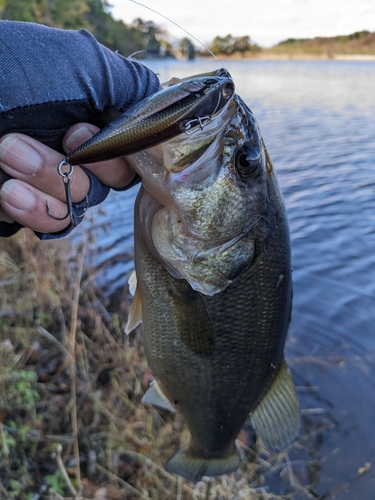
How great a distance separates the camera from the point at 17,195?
4.74ft

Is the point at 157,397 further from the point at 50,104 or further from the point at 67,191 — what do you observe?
the point at 50,104

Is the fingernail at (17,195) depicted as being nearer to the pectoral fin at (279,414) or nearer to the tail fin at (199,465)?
the pectoral fin at (279,414)

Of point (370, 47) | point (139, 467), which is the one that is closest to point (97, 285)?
point (139, 467)

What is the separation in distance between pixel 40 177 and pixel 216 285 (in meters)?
0.81

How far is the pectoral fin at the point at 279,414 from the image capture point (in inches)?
82.5

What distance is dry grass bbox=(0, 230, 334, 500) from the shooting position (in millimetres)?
3047

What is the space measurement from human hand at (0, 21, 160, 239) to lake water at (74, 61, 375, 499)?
1.72 ft

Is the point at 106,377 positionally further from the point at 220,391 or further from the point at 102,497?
the point at 220,391

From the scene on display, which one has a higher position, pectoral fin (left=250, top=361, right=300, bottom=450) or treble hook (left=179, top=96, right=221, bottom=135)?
treble hook (left=179, top=96, right=221, bottom=135)

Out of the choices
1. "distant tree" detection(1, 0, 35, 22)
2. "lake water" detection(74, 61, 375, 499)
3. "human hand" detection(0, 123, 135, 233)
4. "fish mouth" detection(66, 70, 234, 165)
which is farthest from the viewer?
"distant tree" detection(1, 0, 35, 22)

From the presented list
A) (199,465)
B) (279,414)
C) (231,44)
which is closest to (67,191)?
(231,44)

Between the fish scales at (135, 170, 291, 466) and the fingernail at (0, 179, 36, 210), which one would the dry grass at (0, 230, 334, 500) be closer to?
the fish scales at (135, 170, 291, 466)

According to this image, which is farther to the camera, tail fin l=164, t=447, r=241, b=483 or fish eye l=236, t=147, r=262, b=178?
tail fin l=164, t=447, r=241, b=483

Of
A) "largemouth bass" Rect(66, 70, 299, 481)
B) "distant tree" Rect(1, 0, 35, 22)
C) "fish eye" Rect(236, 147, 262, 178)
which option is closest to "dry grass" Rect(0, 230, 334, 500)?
"largemouth bass" Rect(66, 70, 299, 481)
